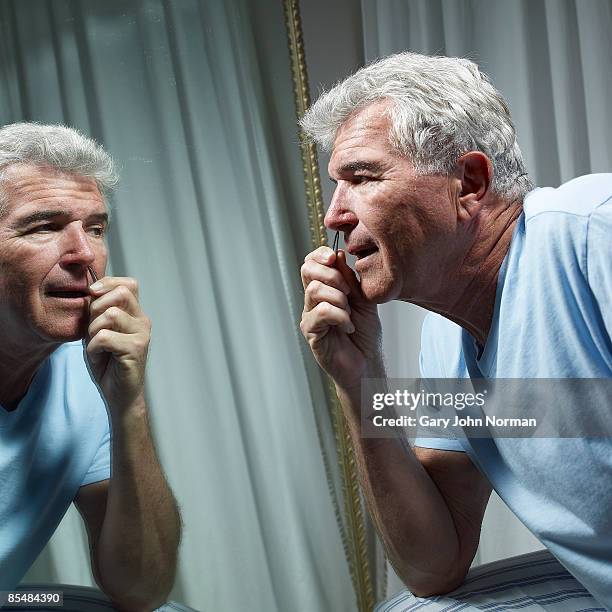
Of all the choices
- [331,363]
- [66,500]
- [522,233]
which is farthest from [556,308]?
[66,500]

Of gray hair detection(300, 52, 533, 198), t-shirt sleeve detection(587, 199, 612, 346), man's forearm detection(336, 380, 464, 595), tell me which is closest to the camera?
t-shirt sleeve detection(587, 199, 612, 346)

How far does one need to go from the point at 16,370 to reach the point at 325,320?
1.40 feet

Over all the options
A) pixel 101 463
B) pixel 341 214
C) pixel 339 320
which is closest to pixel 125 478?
pixel 101 463

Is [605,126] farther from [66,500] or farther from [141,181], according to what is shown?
[66,500]

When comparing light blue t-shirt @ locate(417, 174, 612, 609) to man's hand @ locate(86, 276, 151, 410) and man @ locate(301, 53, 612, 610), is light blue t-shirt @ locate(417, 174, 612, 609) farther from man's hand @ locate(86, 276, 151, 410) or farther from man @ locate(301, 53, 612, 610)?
man's hand @ locate(86, 276, 151, 410)

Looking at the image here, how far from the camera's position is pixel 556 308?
107 centimetres

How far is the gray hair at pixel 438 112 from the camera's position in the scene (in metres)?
1.12

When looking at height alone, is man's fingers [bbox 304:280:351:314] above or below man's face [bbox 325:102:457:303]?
below

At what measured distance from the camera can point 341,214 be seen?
1.17 m

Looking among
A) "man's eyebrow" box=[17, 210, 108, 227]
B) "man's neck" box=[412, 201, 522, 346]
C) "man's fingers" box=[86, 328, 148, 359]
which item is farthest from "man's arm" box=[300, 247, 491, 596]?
"man's eyebrow" box=[17, 210, 108, 227]

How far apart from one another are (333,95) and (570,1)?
62 cm

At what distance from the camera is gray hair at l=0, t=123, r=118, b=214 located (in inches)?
45.6

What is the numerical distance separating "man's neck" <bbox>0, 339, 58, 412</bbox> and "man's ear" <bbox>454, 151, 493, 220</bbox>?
23.2 inches

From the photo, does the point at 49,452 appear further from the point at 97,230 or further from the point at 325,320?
the point at 325,320
